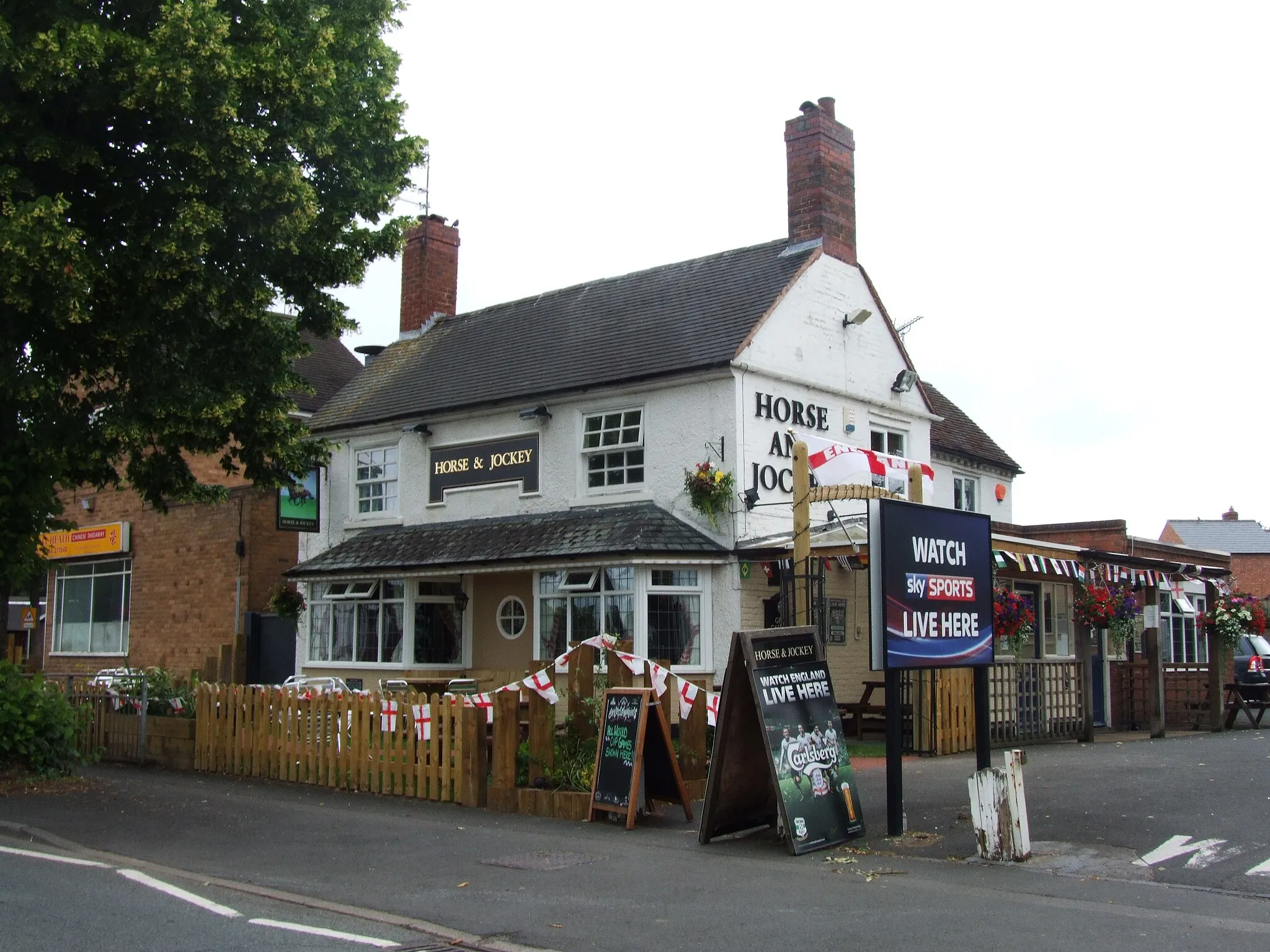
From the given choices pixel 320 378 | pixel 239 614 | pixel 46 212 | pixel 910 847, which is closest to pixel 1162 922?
pixel 910 847

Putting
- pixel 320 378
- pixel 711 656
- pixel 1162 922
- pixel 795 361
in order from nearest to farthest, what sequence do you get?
pixel 1162 922
pixel 711 656
pixel 795 361
pixel 320 378

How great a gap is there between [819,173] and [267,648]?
1398 cm

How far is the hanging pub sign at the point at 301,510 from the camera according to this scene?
74.8 feet

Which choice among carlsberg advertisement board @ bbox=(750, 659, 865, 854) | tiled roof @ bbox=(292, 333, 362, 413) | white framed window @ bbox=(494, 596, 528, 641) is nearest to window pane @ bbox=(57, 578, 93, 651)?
tiled roof @ bbox=(292, 333, 362, 413)

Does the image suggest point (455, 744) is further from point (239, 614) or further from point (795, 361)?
point (239, 614)

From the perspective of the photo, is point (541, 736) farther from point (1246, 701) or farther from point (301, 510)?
point (1246, 701)

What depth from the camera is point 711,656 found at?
17.8 metres

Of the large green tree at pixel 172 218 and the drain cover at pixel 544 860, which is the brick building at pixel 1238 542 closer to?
the large green tree at pixel 172 218

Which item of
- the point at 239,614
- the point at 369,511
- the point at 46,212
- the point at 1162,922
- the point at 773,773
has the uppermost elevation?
the point at 46,212

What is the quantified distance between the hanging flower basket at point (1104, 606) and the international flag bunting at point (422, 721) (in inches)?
397

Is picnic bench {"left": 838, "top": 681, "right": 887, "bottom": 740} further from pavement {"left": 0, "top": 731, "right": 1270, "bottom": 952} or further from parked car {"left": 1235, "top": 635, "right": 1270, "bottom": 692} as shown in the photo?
parked car {"left": 1235, "top": 635, "right": 1270, "bottom": 692}

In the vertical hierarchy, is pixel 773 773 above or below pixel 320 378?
below

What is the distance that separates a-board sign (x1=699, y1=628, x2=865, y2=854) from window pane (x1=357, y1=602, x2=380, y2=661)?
12.9m

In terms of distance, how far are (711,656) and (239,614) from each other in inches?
438
